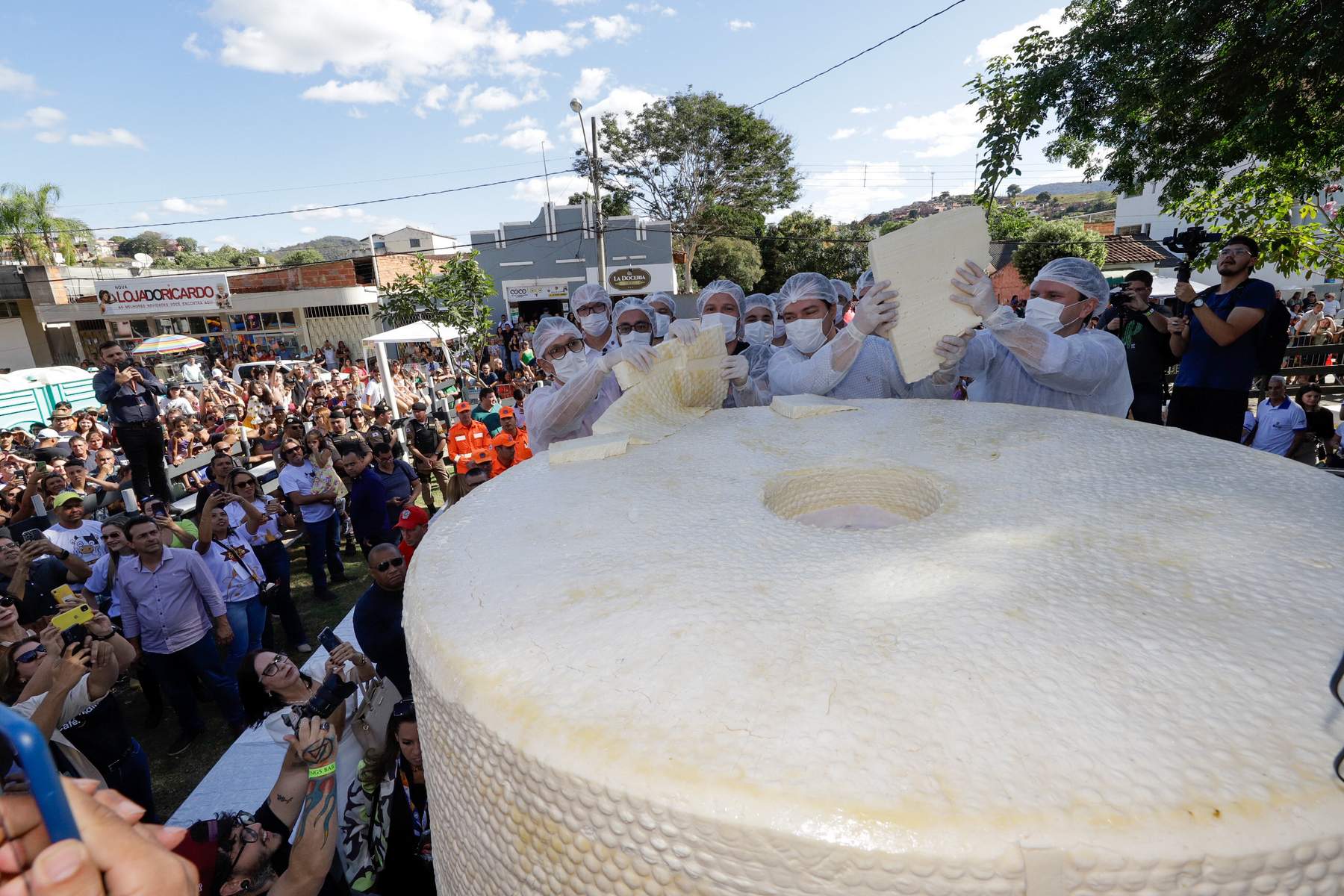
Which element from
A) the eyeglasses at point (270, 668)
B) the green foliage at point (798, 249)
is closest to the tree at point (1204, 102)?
the eyeglasses at point (270, 668)

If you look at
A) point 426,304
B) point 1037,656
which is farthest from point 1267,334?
point 426,304

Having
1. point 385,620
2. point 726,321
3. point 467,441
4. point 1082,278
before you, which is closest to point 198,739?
point 385,620

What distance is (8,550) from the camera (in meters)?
4.14

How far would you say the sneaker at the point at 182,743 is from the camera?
4297 mm

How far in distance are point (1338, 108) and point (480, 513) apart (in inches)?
247

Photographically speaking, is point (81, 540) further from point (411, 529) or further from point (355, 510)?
point (411, 529)

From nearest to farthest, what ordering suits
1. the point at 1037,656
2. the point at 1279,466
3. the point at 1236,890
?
1. the point at 1236,890
2. the point at 1037,656
3. the point at 1279,466

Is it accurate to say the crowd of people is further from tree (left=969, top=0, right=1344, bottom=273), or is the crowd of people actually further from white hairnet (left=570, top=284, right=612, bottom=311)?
tree (left=969, top=0, right=1344, bottom=273)

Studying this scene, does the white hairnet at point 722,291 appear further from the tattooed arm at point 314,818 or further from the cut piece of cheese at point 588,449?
the tattooed arm at point 314,818

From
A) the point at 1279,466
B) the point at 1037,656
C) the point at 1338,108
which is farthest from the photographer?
the point at 1338,108

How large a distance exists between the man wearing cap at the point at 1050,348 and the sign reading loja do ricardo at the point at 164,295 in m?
27.3

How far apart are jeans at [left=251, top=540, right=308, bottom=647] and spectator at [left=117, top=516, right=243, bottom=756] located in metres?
0.87

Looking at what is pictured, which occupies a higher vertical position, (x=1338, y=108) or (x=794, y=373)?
(x=1338, y=108)

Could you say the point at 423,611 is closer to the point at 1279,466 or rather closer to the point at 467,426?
the point at 1279,466
